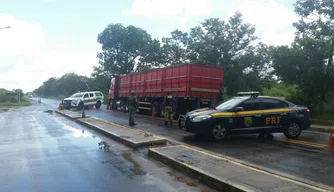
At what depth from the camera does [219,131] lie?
9.95m

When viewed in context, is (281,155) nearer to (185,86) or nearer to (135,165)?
(135,165)

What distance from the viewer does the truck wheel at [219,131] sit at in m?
9.88

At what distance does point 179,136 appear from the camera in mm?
11266

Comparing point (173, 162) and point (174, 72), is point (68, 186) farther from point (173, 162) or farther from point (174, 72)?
point (174, 72)

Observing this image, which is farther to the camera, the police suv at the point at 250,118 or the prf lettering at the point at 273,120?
the prf lettering at the point at 273,120

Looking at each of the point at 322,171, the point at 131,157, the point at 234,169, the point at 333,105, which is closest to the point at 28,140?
the point at 131,157

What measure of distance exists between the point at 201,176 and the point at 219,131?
4409 millimetres

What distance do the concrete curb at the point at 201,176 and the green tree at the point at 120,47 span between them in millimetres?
43242

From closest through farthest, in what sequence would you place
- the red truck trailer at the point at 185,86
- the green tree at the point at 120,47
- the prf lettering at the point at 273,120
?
the prf lettering at the point at 273,120
the red truck trailer at the point at 185,86
the green tree at the point at 120,47

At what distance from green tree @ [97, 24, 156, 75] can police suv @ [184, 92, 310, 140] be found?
1584 inches

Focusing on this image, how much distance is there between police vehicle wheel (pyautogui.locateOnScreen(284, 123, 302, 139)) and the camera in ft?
34.1

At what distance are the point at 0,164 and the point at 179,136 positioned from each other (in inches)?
236

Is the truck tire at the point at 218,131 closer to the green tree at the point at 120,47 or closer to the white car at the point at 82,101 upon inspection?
the white car at the point at 82,101

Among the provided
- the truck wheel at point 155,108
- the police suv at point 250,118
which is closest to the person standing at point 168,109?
the police suv at point 250,118
